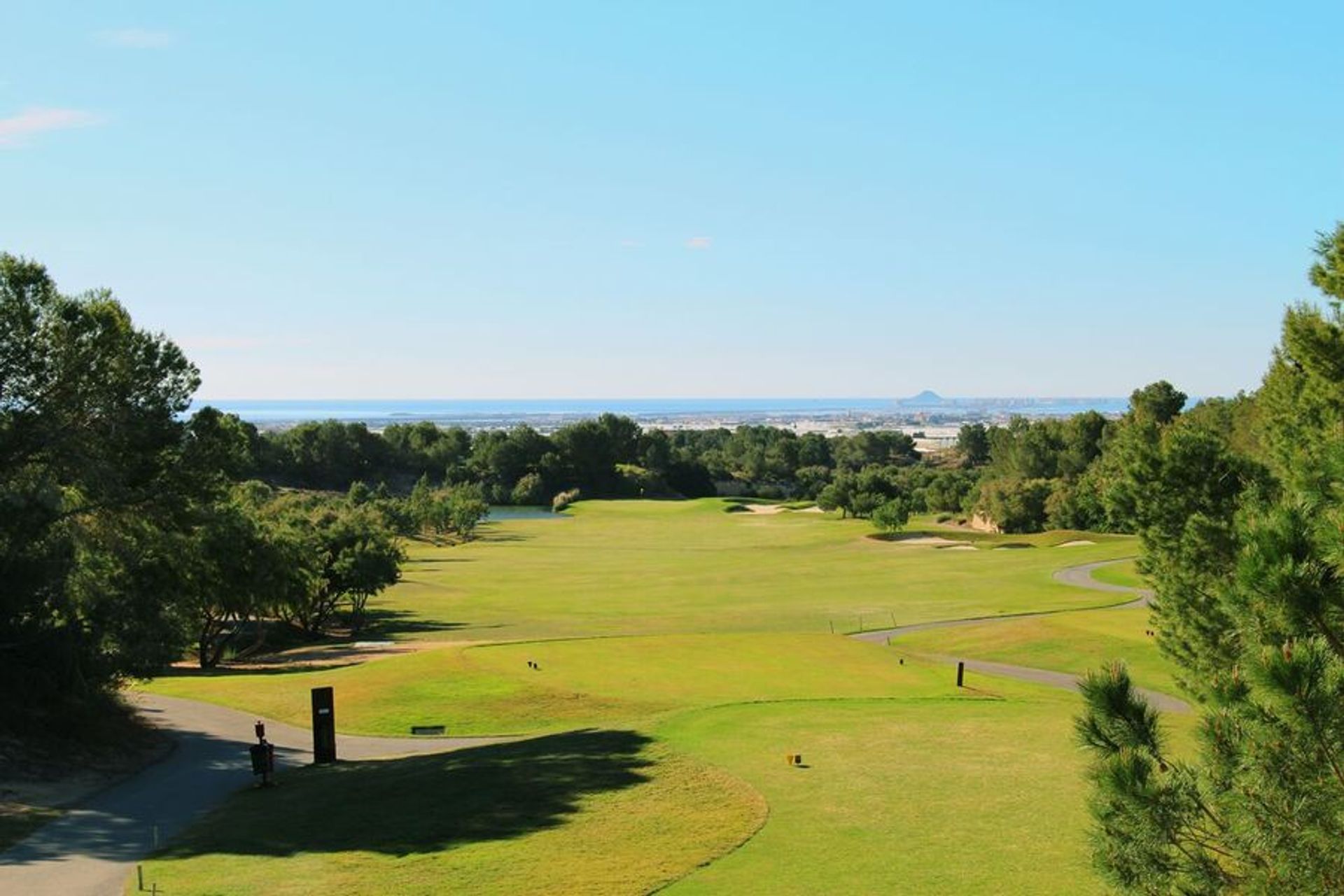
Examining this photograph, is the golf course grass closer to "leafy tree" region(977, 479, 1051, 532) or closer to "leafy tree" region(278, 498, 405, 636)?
"leafy tree" region(278, 498, 405, 636)

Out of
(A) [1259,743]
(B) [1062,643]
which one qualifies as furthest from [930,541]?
(A) [1259,743]

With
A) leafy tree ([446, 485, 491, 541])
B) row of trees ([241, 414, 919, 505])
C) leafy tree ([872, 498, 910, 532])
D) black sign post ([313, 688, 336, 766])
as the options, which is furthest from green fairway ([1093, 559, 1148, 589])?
row of trees ([241, 414, 919, 505])

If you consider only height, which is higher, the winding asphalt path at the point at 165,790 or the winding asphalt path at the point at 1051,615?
the winding asphalt path at the point at 165,790

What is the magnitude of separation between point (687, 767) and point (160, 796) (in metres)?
12.0

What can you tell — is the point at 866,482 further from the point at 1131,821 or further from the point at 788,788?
the point at 1131,821

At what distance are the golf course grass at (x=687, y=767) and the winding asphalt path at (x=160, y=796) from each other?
0.96 meters

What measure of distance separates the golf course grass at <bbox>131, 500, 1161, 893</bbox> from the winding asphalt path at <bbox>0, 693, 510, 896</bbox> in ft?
3.15

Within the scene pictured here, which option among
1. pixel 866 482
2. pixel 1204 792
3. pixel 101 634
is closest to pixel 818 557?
pixel 866 482

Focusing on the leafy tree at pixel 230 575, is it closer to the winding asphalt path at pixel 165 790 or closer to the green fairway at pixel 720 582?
the winding asphalt path at pixel 165 790

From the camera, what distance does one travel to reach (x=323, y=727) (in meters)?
27.0

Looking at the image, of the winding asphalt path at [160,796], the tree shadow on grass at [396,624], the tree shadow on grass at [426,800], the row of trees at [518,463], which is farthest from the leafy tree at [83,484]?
the row of trees at [518,463]

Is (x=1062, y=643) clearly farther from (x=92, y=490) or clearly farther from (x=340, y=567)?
(x=340, y=567)

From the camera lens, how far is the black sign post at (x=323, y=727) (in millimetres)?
26953

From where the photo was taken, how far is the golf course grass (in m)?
16.1
